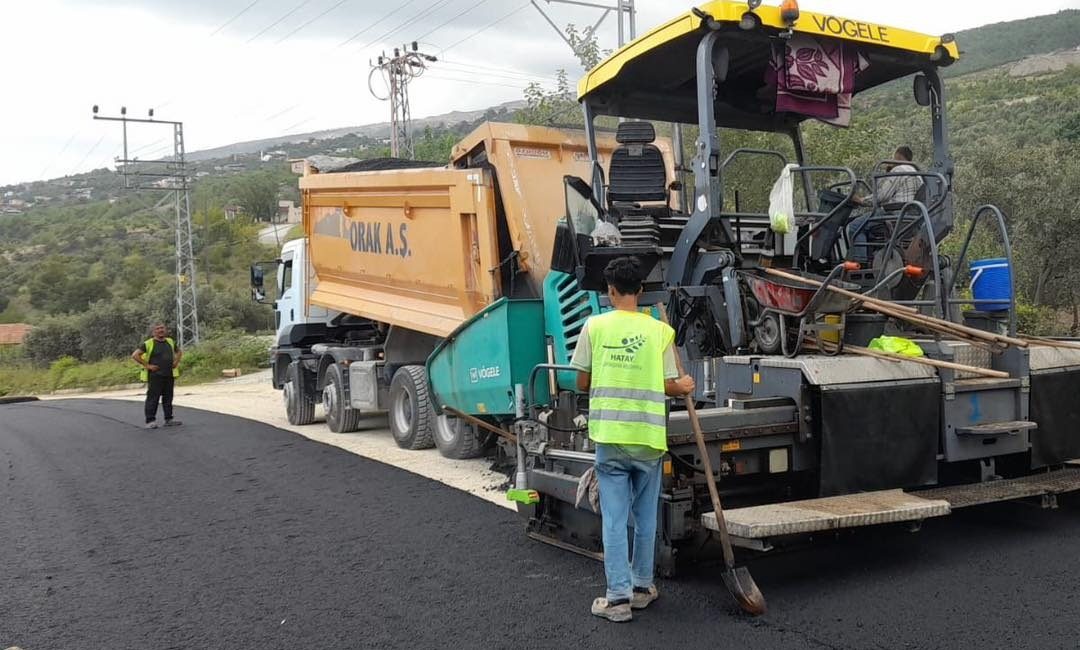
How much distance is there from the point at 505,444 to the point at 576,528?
96.5 inches

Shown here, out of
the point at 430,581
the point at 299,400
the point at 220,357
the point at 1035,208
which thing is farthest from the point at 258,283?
the point at 220,357

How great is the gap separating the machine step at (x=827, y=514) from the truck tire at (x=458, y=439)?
15.0 feet

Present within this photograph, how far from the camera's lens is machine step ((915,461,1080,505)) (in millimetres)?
4469

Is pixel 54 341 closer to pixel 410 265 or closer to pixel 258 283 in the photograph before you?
pixel 258 283

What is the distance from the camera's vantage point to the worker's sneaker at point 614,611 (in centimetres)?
385

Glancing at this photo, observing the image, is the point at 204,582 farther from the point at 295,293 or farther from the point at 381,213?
the point at 295,293

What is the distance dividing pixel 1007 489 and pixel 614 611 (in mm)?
2270

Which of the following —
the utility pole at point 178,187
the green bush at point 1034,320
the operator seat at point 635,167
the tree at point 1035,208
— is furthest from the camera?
the utility pole at point 178,187

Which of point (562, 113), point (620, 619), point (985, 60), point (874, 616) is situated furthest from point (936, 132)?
point (985, 60)

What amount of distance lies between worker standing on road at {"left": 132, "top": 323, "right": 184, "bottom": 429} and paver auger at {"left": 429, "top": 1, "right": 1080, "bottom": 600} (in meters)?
8.00

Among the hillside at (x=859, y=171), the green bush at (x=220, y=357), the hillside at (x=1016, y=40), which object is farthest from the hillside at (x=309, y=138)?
the green bush at (x=220, y=357)

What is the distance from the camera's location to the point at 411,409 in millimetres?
9156

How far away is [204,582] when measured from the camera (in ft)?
15.5

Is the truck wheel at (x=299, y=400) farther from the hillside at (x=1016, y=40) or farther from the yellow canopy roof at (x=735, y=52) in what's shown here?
the hillside at (x=1016, y=40)
